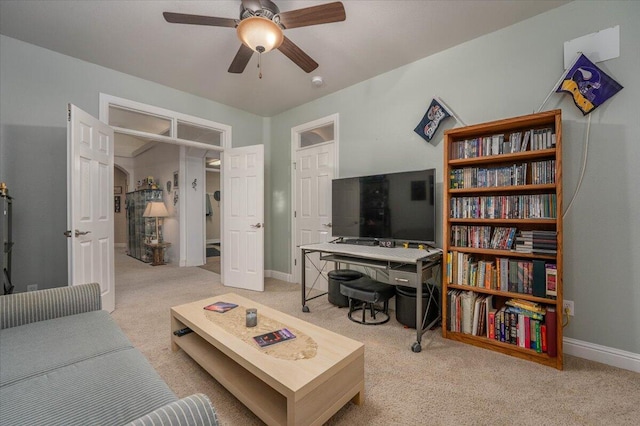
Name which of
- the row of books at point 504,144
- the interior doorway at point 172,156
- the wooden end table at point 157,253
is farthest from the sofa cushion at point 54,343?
the wooden end table at point 157,253

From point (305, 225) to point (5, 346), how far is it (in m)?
3.07

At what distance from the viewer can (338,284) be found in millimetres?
3160

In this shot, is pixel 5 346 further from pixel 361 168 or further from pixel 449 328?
pixel 361 168

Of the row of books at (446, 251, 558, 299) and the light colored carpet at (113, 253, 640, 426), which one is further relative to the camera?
the row of books at (446, 251, 558, 299)

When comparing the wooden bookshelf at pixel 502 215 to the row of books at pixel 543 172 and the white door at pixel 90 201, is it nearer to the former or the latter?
the row of books at pixel 543 172

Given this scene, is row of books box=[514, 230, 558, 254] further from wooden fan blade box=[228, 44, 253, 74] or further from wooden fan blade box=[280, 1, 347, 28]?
wooden fan blade box=[228, 44, 253, 74]

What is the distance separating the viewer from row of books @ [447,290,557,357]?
1.98 m

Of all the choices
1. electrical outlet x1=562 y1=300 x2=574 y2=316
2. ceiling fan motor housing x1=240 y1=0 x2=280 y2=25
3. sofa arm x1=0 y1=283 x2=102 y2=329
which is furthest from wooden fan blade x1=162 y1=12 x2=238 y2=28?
electrical outlet x1=562 y1=300 x2=574 y2=316

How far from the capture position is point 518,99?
2.39 meters

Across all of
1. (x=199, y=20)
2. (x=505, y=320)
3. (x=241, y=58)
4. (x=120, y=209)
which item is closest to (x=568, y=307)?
(x=505, y=320)

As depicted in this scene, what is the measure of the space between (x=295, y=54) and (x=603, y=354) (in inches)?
128

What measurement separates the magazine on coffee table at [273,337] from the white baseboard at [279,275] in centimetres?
271

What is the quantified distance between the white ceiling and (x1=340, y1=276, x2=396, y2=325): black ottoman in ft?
7.73

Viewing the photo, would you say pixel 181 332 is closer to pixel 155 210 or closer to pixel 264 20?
pixel 264 20
